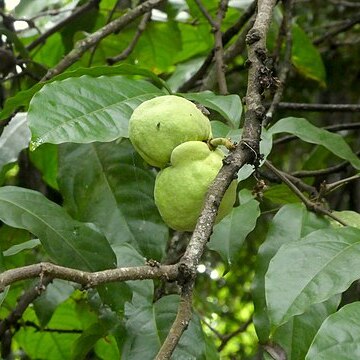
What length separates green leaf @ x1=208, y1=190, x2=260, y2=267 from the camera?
4.42 feet

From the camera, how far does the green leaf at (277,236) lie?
125 centimetres

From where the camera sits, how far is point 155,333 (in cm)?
132

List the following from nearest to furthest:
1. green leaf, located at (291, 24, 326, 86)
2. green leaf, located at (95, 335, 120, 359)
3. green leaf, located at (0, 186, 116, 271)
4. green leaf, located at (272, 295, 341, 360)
Answer: green leaf, located at (272, 295, 341, 360) < green leaf, located at (0, 186, 116, 271) < green leaf, located at (95, 335, 120, 359) < green leaf, located at (291, 24, 326, 86)

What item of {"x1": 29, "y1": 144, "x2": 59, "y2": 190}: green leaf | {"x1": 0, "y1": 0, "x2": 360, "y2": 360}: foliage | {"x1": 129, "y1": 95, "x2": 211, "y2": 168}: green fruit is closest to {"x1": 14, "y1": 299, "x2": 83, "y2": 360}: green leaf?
{"x1": 0, "y1": 0, "x2": 360, "y2": 360}: foliage

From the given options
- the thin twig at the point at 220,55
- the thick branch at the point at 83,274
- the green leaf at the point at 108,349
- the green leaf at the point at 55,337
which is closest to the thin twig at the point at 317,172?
the thin twig at the point at 220,55

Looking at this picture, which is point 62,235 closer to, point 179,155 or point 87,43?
point 179,155

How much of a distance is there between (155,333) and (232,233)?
214 mm

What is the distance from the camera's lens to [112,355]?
1950 millimetres

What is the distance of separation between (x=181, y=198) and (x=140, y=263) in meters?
0.43

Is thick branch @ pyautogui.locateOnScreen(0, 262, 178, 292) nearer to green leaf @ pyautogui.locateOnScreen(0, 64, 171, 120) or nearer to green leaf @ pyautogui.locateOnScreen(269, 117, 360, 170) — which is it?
green leaf @ pyautogui.locateOnScreen(0, 64, 171, 120)

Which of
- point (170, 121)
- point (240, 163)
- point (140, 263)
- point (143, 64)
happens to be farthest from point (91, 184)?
point (143, 64)

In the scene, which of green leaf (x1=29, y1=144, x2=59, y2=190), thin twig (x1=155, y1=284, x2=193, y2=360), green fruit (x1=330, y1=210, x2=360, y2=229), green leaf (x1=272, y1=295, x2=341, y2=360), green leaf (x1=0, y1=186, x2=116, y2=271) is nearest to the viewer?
thin twig (x1=155, y1=284, x2=193, y2=360)

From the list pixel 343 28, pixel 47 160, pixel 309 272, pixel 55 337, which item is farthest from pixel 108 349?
pixel 343 28

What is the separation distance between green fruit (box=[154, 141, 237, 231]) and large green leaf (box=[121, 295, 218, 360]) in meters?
0.30
